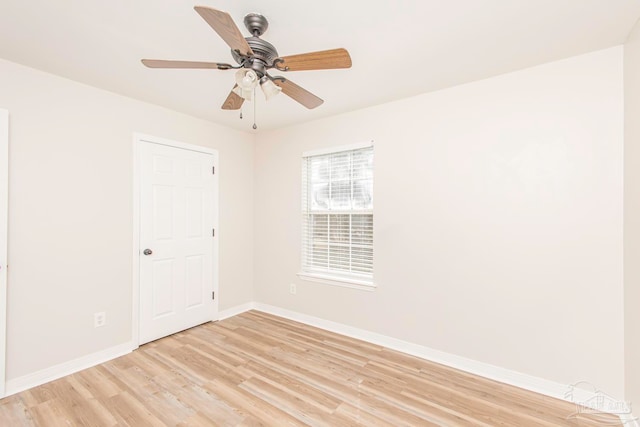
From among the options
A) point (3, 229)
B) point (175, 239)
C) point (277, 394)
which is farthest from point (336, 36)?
point (3, 229)

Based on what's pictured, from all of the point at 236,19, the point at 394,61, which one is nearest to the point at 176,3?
the point at 236,19

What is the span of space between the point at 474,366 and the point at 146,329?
314cm

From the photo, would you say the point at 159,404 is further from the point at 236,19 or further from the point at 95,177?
the point at 236,19

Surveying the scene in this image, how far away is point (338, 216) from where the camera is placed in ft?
11.3

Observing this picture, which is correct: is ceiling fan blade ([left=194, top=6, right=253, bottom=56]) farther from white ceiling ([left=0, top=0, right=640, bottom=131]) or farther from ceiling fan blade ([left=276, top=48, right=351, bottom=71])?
white ceiling ([left=0, top=0, right=640, bottom=131])

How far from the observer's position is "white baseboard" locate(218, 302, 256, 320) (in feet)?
12.3

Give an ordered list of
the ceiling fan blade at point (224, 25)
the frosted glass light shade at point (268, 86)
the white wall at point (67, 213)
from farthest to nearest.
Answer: the white wall at point (67, 213) → the frosted glass light shade at point (268, 86) → the ceiling fan blade at point (224, 25)

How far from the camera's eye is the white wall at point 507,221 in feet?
6.72

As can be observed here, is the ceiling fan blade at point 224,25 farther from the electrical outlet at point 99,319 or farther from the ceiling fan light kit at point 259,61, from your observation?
the electrical outlet at point 99,319

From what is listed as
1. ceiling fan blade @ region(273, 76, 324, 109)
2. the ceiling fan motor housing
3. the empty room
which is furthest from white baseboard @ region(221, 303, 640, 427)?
the ceiling fan motor housing

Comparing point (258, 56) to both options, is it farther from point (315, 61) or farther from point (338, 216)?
point (338, 216)

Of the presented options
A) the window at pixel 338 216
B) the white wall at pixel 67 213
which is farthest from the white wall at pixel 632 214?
the white wall at pixel 67 213

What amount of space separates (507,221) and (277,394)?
2.24m

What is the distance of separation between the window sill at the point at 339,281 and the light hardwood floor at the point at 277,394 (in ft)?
1.97
